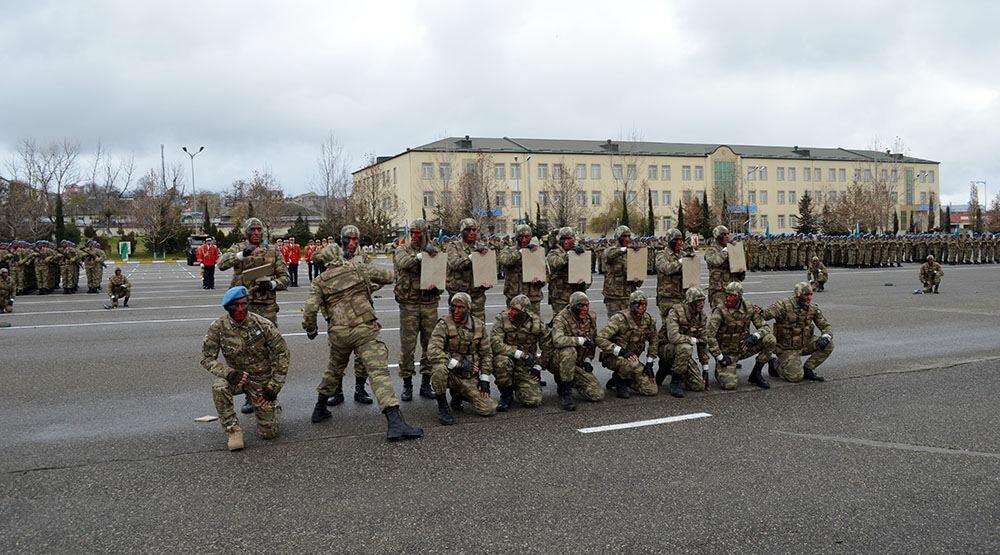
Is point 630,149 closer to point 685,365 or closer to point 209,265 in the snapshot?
point 209,265

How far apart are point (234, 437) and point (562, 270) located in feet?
18.1

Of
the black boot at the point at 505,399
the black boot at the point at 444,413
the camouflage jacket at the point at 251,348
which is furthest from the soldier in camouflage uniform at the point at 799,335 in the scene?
the camouflage jacket at the point at 251,348

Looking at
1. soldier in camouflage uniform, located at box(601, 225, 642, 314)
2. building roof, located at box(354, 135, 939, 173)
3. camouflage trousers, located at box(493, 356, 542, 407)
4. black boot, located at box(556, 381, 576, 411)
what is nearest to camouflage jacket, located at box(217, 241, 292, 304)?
camouflage trousers, located at box(493, 356, 542, 407)

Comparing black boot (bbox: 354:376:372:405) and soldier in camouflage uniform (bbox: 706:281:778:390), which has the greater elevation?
soldier in camouflage uniform (bbox: 706:281:778:390)

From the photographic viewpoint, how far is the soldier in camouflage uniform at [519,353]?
7645 mm

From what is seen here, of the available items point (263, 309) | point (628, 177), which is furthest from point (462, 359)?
point (628, 177)

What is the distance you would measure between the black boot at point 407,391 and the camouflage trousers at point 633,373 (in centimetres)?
223

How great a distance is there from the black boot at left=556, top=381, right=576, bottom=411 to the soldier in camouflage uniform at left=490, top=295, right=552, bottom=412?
0.79ft

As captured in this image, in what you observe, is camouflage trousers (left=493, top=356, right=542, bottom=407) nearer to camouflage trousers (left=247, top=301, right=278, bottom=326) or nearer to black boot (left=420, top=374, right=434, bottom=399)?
black boot (left=420, top=374, right=434, bottom=399)

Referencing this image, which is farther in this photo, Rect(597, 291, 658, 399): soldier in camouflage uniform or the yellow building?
the yellow building

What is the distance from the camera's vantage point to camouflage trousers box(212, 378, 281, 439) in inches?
248

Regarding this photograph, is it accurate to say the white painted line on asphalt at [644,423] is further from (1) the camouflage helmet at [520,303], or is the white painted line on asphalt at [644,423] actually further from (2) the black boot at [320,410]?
(2) the black boot at [320,410]

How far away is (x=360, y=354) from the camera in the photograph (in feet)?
23.2

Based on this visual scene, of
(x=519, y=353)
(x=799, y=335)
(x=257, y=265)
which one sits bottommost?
(x=799, y=335)
